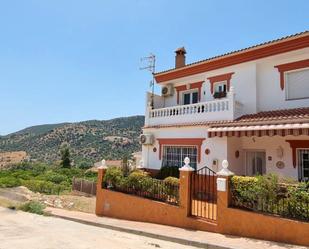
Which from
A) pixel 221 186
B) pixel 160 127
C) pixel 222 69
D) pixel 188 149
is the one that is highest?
pixel 222 69

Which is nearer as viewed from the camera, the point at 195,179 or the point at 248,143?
the point at 195,179

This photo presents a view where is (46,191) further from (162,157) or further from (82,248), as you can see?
(82,248)

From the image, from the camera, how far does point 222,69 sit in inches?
880

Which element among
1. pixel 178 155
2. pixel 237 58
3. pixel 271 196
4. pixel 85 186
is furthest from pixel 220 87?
pixel 85 186

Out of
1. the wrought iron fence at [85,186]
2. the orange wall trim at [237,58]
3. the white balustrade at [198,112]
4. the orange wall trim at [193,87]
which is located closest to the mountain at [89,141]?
the wrought iron fence at [85,186]

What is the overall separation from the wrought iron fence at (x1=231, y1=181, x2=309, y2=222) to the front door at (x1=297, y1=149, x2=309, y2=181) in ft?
21.8

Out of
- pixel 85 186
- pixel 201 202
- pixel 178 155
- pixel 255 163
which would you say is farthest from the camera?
pixel 85 186

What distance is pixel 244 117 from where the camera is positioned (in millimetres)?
19578

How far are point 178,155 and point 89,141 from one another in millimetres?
93149

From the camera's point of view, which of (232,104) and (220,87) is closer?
(232,104)

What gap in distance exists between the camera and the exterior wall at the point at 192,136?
65.1 feet

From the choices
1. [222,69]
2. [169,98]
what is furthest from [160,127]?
[222,69]

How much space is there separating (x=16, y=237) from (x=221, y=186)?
8624 mm

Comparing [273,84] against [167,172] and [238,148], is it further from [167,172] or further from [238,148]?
[167,172]
